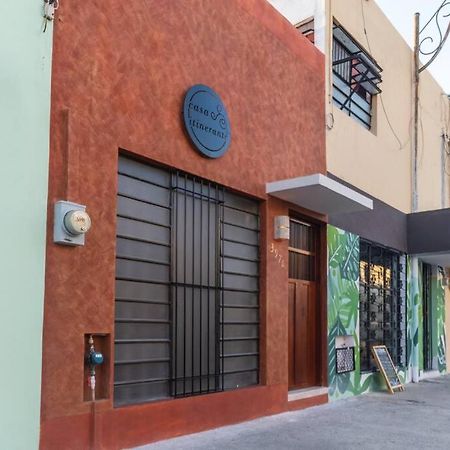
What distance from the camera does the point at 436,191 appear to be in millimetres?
15969

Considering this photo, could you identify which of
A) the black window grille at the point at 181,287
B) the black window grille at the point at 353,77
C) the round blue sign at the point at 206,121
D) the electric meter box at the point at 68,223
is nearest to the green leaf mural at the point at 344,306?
the black window grille at the point at 181,287

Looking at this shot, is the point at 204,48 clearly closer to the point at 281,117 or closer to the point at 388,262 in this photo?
the point at 281,117

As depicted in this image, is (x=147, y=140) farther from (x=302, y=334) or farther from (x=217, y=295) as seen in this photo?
(x=302, y=334)

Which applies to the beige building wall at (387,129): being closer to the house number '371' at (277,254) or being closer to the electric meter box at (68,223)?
the house number '371' at (277,254)

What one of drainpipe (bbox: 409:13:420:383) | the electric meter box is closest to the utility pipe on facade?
drainpipe (bbox: 409:13:420:383)

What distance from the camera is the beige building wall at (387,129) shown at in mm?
10812

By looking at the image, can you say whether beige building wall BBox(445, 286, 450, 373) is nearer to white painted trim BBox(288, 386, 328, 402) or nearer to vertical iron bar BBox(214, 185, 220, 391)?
white painted trim BBox(288, 386, 328, 402)

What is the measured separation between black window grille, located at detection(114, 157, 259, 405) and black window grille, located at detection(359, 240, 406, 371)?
3.99 meters

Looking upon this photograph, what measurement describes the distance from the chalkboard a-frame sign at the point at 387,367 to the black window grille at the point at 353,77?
4.46 metres

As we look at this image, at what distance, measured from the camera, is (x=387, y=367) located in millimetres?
11570

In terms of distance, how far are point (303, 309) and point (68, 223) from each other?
5.27m

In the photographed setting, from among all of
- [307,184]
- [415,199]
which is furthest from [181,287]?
[415,199]

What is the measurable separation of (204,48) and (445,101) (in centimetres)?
1140

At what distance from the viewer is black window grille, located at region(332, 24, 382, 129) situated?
11133 millimetres
